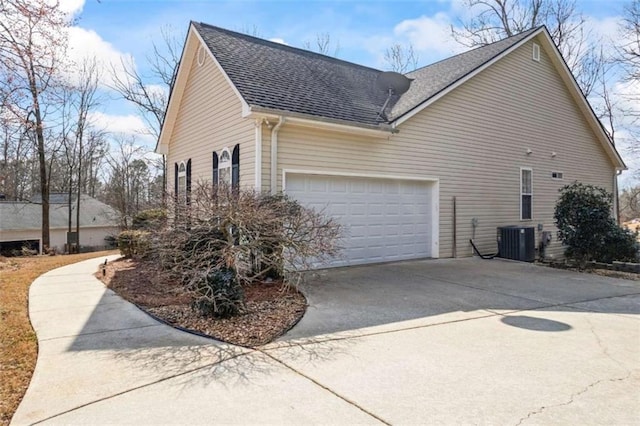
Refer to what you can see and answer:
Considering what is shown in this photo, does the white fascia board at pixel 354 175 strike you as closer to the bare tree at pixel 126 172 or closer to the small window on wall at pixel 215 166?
the small window on wall at pixel 215 166

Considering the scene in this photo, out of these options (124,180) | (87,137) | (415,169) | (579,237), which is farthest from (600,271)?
(124,180)

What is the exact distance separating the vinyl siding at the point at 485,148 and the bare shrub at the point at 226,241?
2277mm

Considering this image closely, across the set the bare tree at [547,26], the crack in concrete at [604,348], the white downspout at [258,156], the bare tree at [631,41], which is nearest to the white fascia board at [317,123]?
the white downspout at [258,156]

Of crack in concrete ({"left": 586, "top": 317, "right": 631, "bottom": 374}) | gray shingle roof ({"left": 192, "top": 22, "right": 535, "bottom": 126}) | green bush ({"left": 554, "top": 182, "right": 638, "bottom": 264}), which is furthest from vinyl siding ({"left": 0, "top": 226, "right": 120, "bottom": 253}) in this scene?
crack in concrete ({"left": 586, "top": 317, "right": 631, "bottom": 374})

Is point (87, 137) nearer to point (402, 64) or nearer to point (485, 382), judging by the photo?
point (402, 64)

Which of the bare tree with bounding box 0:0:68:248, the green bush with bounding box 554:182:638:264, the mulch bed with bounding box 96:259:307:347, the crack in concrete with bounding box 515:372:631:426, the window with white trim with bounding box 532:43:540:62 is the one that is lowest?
the crack in concrete with bounding box 515:372:631:426

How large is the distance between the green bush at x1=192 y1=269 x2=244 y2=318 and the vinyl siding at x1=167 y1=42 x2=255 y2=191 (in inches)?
119

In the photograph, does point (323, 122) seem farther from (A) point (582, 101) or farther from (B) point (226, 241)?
(A) point (582, 101)

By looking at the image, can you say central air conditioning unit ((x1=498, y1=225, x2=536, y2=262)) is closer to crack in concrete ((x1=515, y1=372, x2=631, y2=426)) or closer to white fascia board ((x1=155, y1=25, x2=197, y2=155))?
crack in concrete ((x1=515, y1=372, x2=631, y2=426))

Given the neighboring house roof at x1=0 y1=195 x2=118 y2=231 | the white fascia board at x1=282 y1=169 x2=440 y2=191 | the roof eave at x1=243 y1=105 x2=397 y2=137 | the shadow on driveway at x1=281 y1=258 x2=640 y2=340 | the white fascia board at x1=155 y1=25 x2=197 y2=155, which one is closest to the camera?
the shadow on driveway at x1=281 y1=258 x2=640 y2=340

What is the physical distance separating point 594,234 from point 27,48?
1195cm

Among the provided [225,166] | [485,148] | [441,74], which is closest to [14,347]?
[225,166]

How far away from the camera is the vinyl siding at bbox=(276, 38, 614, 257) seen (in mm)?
9531

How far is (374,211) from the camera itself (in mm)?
10188
